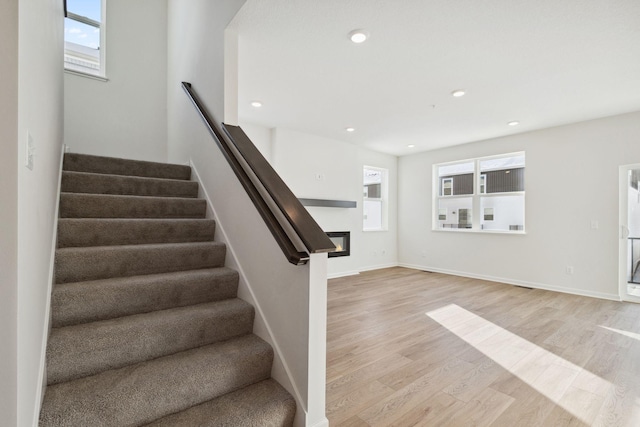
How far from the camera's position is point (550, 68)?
2979 millimetres

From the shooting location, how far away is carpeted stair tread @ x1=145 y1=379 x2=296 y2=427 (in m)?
1.35

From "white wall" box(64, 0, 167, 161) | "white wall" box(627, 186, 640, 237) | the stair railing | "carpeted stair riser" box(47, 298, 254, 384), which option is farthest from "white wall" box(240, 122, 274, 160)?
"white wall" box(627, 186, 640, 237)


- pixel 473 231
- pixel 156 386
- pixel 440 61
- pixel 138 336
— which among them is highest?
pixel 440 61

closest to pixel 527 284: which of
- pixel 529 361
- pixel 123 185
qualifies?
pixel 529 361

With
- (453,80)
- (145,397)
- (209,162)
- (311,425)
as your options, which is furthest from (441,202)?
(145,397)

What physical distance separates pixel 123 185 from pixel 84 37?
8.58ft

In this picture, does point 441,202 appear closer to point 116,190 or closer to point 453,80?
point 453,80

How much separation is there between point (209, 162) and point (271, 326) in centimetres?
162

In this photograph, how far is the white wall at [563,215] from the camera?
432cm

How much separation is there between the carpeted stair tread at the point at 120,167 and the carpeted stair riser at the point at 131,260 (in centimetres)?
112

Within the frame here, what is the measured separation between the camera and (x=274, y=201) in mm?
1732

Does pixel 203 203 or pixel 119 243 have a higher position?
pixel 203 203

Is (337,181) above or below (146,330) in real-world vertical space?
above

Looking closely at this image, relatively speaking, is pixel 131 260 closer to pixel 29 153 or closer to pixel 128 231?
pixel 128 231
